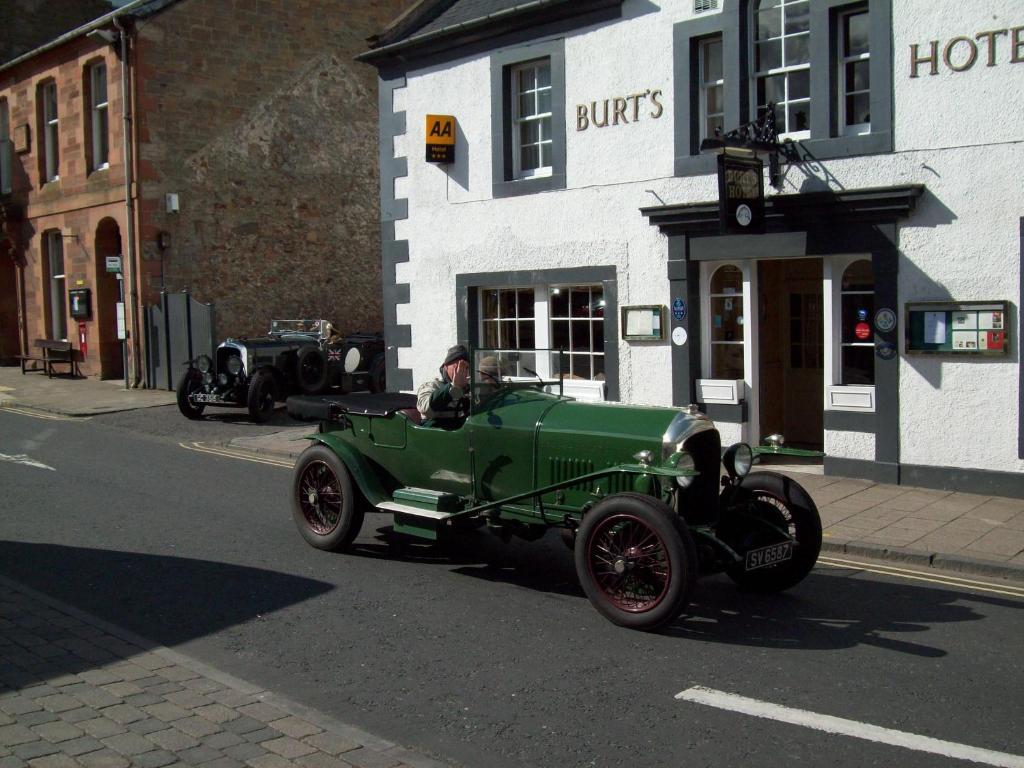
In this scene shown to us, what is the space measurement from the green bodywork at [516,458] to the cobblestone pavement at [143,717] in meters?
2.39

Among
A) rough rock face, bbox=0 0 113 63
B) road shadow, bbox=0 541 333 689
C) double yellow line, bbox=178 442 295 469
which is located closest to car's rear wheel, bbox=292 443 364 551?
road shadow, bbox=0 541 333 689

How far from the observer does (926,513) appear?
9.51 metres

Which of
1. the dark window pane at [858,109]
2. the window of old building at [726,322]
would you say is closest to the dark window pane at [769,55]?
the dark window pane at [858,109]

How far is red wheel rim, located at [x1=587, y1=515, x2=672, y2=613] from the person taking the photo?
6.09 metres

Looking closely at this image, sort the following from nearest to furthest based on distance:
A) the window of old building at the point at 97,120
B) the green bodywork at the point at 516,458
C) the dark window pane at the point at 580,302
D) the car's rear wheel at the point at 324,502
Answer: the green bodywork at the point at 516,458 → the car's rear wheel at the point at 324,502 → the dark window pane at the point at 580,302 → the window of old building at the point at 97,120

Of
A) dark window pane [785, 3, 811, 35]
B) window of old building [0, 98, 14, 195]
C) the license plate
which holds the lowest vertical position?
the license plate

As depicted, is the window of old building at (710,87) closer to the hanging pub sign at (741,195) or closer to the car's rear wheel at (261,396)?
the hanging pub sign at (741,195)

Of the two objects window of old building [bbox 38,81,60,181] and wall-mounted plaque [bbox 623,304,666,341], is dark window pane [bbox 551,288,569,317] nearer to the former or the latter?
wall-mounted plaque [bbox 623,304,666,341]

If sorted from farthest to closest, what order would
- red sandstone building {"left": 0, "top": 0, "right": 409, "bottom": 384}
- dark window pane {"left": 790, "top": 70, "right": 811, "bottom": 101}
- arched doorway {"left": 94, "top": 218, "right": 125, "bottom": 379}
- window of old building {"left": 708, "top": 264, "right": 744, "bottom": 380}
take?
1. arched doorway {"left": 94, "top": 218, "right": 125, "bottom": 379}
2. red sandstone building {"left": 0, "top": 0, "right": 409, "bottom": 384}
3. window of old building {"left": 708, "top": 264, "right": 744, "bottom": 380}
4. dark window pane {"left": 790, "top": 70, "right": 811, "bottom": 101}

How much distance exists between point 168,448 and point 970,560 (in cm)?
1055

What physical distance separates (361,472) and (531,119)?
24.2 feet

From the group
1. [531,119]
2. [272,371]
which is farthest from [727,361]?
[272,371]

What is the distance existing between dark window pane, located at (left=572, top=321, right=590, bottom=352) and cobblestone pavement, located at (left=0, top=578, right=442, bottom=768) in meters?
8.51

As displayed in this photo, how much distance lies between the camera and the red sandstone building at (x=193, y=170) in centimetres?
2167
